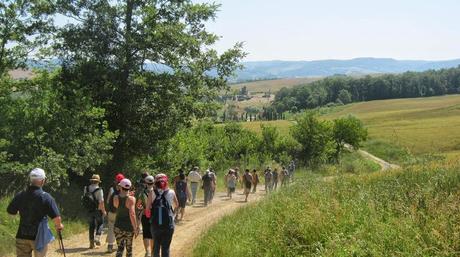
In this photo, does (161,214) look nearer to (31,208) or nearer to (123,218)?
(123,218)

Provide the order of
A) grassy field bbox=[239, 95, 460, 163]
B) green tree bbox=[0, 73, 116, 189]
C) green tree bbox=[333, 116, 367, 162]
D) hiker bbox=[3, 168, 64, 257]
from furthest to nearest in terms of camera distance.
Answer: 1. green tree bbox=[333, 116, 367, 162]
2. grassy field bbox=[239, 95, 460, 163]
3. green tree bbox=[0, 73, 116, 189]
4. hiker bbox=[3, 168, 64, 257]

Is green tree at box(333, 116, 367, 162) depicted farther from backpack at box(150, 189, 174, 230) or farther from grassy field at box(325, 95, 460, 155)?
backpack at box(150, 189, 174, 230)

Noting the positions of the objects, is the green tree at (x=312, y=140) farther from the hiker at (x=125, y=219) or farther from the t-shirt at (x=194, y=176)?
the hiker at (x=125, y=219)

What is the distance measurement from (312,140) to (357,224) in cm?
5510

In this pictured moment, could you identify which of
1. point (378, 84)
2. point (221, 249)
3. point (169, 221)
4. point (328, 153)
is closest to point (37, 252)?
point (169, 221)

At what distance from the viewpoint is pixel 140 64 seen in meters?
20.4

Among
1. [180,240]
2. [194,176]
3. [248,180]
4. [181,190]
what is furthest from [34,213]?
[248,180]

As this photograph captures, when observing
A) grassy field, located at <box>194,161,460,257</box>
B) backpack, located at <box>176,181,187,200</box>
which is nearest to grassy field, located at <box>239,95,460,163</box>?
backpack, located at <box>176,181,187,200</box>

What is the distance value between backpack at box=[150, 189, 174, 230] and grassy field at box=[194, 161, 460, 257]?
156 cm

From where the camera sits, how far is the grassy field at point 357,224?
7.44 metres

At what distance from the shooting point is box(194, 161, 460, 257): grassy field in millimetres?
7441

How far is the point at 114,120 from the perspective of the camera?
20.9 meters

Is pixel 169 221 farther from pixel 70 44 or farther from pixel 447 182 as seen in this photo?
pixel 70 44

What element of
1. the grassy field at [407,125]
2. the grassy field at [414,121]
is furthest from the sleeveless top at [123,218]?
the grassy field at [414,121]
